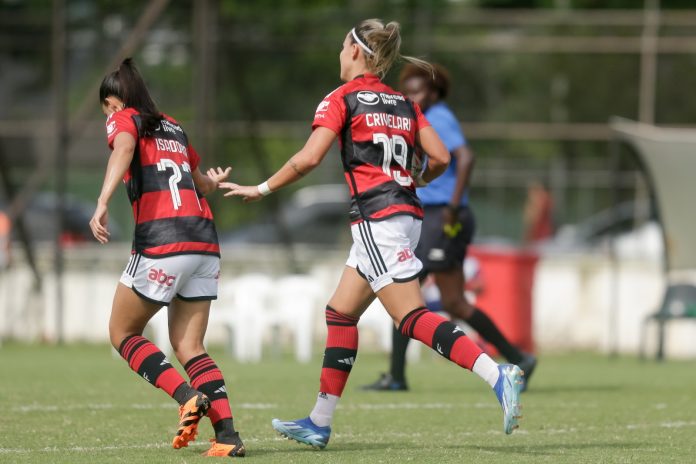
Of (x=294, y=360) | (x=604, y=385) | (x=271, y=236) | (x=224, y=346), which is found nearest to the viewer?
(x=604, y=385)

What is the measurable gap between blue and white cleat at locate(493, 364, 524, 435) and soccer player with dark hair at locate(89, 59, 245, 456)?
113 cm

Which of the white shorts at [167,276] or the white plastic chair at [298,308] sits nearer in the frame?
the white shorts at [167,276]

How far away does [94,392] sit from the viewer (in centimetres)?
943

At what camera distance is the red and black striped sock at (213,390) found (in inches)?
239

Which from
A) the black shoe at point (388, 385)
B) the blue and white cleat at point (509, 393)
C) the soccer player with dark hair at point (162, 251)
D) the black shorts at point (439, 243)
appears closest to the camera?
the blue and white cleat at point (509, 393)

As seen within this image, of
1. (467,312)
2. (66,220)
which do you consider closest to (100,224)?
(467,312)

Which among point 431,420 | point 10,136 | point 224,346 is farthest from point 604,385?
point 10,136

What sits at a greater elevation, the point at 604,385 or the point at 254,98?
the point at 254,98

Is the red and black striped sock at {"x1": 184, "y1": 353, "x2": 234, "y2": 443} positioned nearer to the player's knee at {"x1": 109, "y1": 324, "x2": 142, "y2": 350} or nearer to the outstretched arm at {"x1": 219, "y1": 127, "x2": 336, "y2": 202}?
the player's knee at {"x1": 109, "y1": 324, "x2": 142, "y2": 350}

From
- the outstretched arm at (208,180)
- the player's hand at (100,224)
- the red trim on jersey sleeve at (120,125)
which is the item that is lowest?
the player's hand at (100,224)

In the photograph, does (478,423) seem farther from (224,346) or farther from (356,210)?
(224,346)

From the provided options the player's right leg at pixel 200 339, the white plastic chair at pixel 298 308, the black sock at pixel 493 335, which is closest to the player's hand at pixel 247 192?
the player's right leg at pixel 200 339

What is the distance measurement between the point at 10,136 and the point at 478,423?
11.9 meters

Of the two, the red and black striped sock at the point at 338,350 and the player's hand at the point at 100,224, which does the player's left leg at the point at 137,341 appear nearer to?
the player's hand at the point at 100,224
